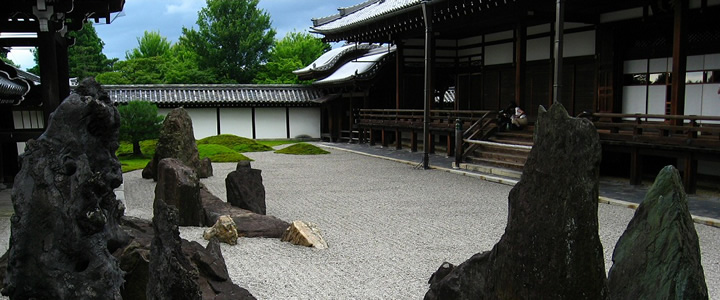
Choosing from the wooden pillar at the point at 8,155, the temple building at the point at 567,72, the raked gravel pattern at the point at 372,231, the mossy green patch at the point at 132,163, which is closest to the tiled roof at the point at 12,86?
the wooden pillar at the point at 8,155

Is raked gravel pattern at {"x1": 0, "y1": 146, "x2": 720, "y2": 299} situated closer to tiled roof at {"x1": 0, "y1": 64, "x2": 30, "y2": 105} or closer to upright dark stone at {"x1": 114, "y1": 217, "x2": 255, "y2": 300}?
upright dark stone at {"x1": 114, "y1": 217, "x2": 255, "y2": 300}

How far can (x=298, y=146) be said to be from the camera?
23625 millimetres

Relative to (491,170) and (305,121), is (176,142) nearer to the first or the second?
(491,170)

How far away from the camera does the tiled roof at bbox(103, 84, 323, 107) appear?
96.7ft

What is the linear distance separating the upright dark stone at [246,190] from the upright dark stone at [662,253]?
6742 millimetres

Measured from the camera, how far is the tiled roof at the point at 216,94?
29.5 metres

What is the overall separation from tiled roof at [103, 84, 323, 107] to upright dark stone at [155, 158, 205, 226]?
21731 millimetres

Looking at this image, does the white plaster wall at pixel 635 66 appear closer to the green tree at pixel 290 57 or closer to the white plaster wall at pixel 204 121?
the white plaster wall at pixel 204 121

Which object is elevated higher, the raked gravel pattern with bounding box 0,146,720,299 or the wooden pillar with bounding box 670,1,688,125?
the wooden pillar with bounding box 670,1,688,125

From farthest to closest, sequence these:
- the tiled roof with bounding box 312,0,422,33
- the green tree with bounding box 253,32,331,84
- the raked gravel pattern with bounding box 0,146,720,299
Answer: the green tree with bounding box 253,32,331,84, the tiled roof with bounding box 312,0,422,33, the raked gravel pattern with bounding box 0,146,720,299

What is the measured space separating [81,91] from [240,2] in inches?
1577

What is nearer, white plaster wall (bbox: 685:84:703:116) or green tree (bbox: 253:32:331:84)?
white plaster wall (bbox: 685:84:703:116)

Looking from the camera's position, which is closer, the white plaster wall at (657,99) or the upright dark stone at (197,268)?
the upright dark stone at (197,268)

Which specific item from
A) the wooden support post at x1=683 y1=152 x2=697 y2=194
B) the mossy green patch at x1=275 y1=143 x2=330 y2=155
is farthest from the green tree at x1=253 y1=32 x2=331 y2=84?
the wooden support post at x1=683 y1=152 x2=697 y2=194
